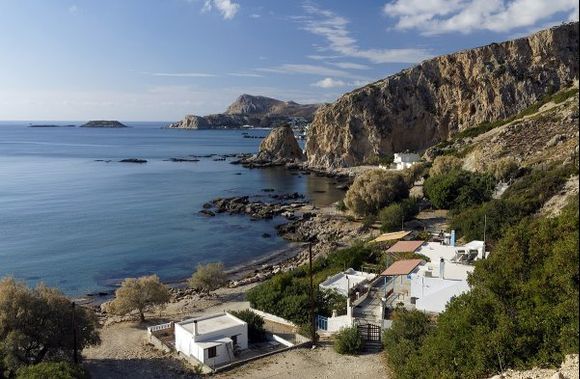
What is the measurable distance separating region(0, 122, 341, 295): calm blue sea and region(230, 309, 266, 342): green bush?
44.1 feet

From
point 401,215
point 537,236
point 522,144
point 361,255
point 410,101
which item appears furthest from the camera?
point 410,101

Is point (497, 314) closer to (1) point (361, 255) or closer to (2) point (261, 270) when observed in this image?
(1) point (361, 255)

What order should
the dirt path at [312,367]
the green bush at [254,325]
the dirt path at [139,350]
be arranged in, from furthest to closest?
the green bush at [254,325]
the dirt path at [139,350]
the dirt path at [312,367]

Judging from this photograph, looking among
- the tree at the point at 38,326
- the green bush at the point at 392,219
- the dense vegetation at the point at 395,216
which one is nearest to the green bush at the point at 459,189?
the dense vegetation at the point at 395,216

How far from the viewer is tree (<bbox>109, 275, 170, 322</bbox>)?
925 inches

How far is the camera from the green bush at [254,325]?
2020 cm

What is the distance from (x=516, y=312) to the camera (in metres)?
12.0

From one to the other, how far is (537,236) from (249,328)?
460 inches

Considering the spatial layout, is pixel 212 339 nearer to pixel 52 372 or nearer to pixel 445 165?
pixel 52 372

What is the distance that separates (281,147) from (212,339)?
83486 mm

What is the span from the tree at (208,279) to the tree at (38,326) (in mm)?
9959

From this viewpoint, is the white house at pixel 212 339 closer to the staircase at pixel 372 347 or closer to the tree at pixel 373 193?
the staircase at pixel 372 347

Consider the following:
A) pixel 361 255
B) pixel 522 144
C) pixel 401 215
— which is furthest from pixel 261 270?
pixel 522 144

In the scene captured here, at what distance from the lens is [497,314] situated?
476 inches
